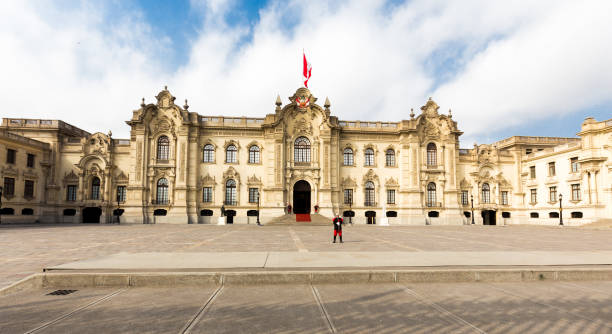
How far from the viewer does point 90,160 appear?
4028 centimetres

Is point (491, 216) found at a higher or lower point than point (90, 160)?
lower

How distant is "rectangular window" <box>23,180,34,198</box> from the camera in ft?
127

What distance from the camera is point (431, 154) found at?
43719mm

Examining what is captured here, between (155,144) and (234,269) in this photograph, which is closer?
(234,269)

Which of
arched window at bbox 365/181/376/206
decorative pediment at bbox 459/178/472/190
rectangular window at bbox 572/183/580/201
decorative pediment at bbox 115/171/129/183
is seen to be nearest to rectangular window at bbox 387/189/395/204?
arched window at bbox 365/181/376/206

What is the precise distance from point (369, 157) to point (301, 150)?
903 cm

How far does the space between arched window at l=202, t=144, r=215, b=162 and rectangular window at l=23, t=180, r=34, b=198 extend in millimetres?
20139

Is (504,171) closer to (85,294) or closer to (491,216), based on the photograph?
(491,216)

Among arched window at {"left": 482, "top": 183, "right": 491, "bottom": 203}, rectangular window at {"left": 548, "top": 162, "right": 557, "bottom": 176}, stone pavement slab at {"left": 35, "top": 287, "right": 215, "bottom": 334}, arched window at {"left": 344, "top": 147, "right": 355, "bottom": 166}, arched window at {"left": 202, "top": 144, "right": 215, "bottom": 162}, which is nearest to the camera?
stone pavement slab at {"left": 35, "top": 287, "right": 215, "bottom": 334}

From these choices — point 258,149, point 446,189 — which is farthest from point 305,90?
point 446,189

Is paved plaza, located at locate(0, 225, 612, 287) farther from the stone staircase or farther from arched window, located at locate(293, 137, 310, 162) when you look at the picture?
arched window, located at locate(293, 137, 310, 162)

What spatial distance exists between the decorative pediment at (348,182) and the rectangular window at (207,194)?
54.8 feet

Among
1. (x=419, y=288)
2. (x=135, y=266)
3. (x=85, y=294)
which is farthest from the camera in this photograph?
(x=135, y=266)

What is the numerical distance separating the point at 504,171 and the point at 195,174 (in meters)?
41.5
